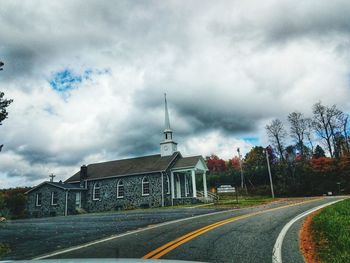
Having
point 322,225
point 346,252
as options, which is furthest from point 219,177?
point 346,252

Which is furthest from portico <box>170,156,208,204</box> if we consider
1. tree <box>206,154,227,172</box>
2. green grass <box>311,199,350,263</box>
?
tree <box>206,154,227,172</box>

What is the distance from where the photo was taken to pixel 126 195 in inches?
1407

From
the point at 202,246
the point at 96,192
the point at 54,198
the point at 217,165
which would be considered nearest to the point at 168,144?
the point at 96,192

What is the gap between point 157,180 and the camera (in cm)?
3406

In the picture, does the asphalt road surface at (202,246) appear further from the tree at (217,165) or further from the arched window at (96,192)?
the tree at (217,165)

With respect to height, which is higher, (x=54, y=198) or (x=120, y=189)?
(x=120, y=189)

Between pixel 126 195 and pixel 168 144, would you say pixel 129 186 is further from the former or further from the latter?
pixel 168 144

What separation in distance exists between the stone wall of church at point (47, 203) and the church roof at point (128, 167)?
3243 millimetres

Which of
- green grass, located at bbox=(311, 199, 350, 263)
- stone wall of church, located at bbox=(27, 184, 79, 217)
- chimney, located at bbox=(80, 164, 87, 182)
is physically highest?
chimney, located at bbox=(80, 164, 87, 182)

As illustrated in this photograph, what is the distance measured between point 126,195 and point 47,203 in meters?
9.60

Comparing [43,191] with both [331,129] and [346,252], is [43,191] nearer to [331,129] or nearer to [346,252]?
[346,252]

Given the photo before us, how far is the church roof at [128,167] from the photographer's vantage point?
115 ft

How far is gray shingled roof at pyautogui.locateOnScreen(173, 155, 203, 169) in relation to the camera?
3462 cm

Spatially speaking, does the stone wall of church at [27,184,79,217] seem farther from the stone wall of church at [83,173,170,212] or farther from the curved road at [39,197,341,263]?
the curved road at [39,197,341,263]
